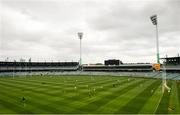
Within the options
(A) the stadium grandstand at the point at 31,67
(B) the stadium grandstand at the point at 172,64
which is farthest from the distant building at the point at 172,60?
(A) the stadium grandstand at the point at 31,67

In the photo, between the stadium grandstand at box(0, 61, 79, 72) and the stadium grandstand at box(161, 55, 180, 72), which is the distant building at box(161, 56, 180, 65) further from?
the stadium grandstand at box(0, 61, 79, 72)

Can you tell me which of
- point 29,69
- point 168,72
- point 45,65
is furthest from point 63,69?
point 168,72

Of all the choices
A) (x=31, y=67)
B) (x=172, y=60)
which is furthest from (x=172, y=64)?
(x=31, y=67)

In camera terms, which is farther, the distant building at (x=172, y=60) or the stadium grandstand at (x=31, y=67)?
the stadium grandstand at (x=31, y=67)

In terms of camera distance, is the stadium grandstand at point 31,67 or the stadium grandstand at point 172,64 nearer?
the stadium grandstand at point 172,64

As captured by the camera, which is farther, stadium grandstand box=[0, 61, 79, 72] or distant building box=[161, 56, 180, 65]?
stadium grandstand box=[0, 61, 79, 72]

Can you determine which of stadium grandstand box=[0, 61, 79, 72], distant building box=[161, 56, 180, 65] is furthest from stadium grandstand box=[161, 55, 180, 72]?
stadium grandstand box=[0, 61, 79, 72]

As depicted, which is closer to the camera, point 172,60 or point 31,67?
point 172,60

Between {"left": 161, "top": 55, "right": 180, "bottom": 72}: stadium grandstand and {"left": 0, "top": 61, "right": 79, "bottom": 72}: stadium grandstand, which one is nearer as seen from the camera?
{"left": 161, "top": 55, "right": 180, "bottom": 72}: stadium grandstand

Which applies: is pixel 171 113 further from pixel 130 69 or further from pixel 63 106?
pixel 130 69

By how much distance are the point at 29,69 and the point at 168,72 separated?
4255 inches

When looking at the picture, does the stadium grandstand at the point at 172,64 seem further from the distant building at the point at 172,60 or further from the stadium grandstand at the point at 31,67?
the stadium grandstand at the point at 31,67

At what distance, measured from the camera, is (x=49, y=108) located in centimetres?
4147

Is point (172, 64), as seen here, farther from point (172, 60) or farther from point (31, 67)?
point (31, 67)
